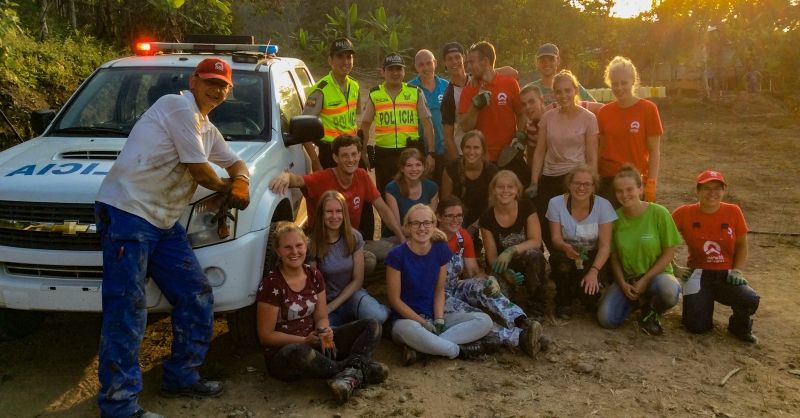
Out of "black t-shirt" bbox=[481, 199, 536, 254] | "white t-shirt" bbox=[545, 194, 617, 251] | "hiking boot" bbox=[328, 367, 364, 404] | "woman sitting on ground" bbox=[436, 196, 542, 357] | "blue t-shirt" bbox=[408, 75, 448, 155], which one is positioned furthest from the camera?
"blue t-shirt" bbox=[408, 75, 448, 155]

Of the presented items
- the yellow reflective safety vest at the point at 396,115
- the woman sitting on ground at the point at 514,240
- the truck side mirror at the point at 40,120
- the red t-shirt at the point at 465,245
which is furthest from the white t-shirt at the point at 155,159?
the yellow reflective safety vest at the point at 396,115

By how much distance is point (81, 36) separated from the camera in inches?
457

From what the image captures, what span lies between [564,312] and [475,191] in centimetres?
130

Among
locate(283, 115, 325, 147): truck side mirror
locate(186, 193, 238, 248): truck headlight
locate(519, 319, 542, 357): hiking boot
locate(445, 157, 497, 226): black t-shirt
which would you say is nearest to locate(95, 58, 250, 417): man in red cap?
locate(186, 193, 238, 248): truck headlight

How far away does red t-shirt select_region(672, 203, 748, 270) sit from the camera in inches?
208

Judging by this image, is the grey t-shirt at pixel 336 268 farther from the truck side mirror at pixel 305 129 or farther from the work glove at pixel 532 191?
the work glove at pixel 532 191

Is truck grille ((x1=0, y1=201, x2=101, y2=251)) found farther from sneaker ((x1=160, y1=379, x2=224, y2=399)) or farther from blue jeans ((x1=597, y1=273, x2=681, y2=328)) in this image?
blue jeans ((x1=597, y1=273, x2=681, y2=328))

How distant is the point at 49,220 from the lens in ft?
13.0

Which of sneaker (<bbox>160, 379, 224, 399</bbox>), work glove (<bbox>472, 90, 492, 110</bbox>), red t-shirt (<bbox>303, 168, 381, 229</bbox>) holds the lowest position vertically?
sneaker (<bbox>160, 379, 224, 399</bbox>)

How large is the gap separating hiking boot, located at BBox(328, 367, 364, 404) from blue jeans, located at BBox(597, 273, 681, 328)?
212 centimetres

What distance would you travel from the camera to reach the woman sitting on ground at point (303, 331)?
407 centimetres

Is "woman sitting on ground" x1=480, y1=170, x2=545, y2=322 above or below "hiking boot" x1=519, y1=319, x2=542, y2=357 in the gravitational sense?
above

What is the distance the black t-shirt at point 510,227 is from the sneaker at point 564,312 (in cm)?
61

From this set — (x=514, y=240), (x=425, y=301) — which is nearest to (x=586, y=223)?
(x=514, y=240)
